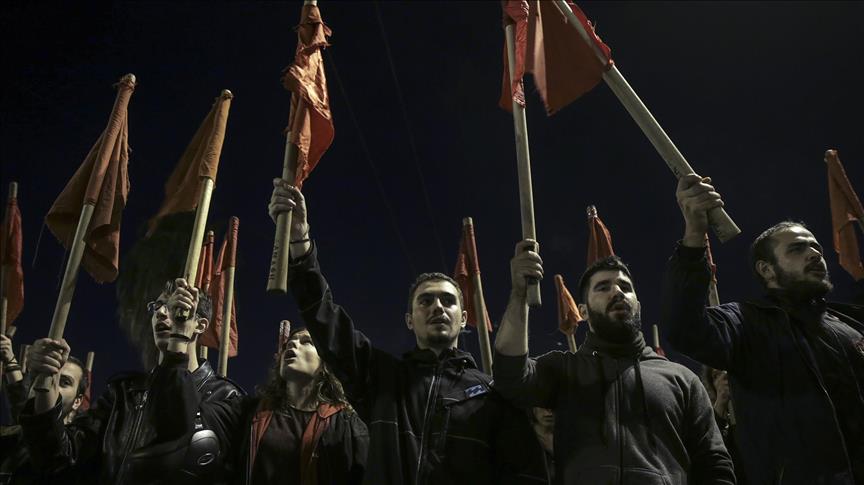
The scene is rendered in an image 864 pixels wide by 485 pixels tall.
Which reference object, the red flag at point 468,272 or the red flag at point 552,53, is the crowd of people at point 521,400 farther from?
the red flag at point 468,272

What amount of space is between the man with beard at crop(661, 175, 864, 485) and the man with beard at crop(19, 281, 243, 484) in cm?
249

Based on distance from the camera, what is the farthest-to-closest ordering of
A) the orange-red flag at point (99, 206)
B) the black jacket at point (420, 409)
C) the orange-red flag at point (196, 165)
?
the orange-red flag at point (196, 165)
the orange-red flag at point (99, 206)
the black jacket at point (420, 409)

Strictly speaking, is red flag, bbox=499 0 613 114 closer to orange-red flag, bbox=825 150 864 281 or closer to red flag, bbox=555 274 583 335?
orange-red flag, bbox=825 150 864 281

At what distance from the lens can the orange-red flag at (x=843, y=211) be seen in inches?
267

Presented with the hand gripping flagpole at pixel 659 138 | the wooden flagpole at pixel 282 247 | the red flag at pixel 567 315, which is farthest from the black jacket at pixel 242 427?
the red flag at pixel 567 315

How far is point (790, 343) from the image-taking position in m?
3.33

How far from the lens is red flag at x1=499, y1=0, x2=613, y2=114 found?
137 inches

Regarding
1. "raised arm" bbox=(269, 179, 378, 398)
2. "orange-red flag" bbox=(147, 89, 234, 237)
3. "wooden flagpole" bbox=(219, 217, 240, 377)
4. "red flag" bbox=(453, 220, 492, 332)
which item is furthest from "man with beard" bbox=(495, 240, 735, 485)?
"wooden flagpole" bbox=(219, 217, 240, 377)

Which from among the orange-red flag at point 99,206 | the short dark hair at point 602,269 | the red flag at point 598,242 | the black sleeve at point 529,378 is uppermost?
the red flag at point 598,242

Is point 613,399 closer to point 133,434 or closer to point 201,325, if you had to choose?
point 133,434

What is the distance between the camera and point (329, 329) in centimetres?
348

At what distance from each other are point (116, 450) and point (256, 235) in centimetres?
2334

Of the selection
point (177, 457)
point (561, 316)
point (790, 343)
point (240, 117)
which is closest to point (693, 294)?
point (790, 343)

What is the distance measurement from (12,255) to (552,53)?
17.6ft
